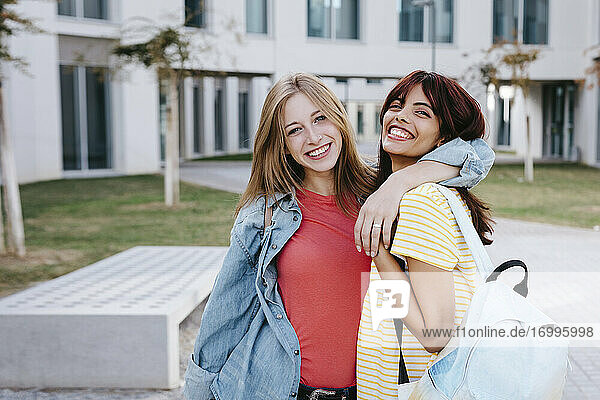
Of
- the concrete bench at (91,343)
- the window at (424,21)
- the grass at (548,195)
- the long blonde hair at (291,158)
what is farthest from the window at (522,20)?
the long blonde hair at (291,158)

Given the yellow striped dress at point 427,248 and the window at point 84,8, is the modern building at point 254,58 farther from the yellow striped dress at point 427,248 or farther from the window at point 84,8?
the yellow striped dress at point 427,248

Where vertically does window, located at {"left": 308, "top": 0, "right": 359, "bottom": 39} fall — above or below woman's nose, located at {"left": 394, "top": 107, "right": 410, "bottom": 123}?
above

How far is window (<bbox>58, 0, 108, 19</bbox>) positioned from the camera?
2119 centimetres

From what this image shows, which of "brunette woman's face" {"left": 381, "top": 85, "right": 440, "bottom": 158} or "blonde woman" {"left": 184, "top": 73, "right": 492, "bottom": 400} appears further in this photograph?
"blonde woman" {"left": 184, "top": 73, "right": 492, "bottom": 400}

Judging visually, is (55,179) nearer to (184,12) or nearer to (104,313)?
(184,12)

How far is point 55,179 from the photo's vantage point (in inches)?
834

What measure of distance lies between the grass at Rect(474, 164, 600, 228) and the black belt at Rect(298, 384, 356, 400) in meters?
7.02

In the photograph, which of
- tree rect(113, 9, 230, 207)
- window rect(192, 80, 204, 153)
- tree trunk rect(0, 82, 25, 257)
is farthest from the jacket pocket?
window rect(192, 80, 204, 153)

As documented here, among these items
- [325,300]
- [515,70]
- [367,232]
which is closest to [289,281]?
[325,300]

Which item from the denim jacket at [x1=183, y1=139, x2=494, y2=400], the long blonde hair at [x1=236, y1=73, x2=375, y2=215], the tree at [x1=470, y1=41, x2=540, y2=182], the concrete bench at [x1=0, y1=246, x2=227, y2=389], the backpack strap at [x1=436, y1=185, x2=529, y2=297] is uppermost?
the tree at [x1=470, y1=41, x2=540, y2=182]

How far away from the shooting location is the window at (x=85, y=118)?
21.8 metres

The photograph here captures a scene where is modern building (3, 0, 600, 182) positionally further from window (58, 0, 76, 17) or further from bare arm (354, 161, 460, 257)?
bare arm (354, 161, 460, 257)

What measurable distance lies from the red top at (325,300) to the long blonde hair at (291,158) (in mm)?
176

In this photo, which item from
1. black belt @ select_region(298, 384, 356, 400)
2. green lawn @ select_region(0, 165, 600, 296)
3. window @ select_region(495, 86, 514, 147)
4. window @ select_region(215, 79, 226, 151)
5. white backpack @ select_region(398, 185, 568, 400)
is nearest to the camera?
white backpack @ select_region(398, 185, 568, 400)
